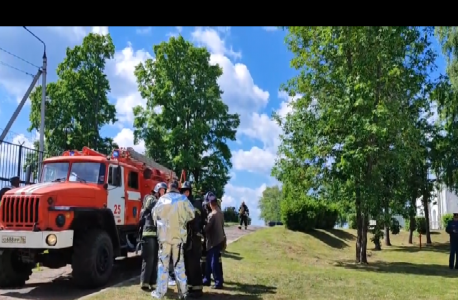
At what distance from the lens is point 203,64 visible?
4188cm

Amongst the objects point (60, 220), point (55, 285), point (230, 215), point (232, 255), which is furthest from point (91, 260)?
point (230, 215)

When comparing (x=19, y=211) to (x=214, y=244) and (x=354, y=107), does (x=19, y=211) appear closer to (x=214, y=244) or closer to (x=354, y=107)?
(x=214, y=244)

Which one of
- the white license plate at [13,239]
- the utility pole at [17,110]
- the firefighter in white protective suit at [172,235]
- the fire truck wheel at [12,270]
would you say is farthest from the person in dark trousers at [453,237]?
the utility pole at [17,110]

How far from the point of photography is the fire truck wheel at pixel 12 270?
35.0 feet

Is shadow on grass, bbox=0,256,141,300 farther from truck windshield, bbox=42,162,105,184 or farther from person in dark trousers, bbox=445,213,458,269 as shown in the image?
person in dark trousers, bbox=445,213,458,269

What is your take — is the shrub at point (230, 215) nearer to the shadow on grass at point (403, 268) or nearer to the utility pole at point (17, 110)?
the utility pole at point (17, 110)

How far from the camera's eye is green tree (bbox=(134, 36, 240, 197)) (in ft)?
131

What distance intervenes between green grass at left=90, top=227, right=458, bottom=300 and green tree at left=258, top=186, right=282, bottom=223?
79.6 m

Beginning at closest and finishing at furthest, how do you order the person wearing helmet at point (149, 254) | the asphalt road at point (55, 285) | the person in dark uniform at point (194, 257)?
the person in dark uniform at point (194, 257), the person wearing helmet at point (149, 254), the asphalt road at point (55, 285)

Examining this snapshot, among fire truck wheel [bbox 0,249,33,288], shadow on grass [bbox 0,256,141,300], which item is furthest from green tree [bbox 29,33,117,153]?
fire truck wheel [bbox 0,249,33,288]

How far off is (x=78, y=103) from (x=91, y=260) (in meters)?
28.3

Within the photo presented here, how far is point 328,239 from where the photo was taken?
27109 millimetres

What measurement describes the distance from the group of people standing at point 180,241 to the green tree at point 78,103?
27.8m
